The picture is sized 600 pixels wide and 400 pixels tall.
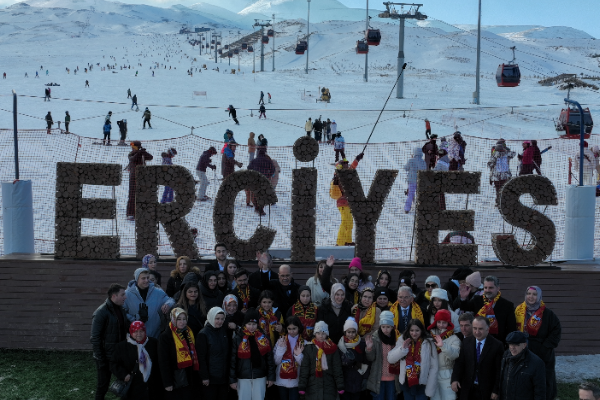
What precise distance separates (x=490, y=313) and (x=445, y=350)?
36.1 inches

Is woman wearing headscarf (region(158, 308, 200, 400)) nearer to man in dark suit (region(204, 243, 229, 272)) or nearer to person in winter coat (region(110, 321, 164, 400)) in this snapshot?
person in winter coat (region(110, 321, 164, 400))

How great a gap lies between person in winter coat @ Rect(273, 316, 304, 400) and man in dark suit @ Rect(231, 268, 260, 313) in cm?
89

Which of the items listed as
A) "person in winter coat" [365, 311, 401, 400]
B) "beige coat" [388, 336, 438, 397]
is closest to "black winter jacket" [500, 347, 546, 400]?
"beige coat" [388, 336, 438, 397]

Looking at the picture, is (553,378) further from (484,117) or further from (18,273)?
(484,117)

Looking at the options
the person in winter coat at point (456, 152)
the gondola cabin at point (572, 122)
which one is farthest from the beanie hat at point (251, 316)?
the gondola cabin at point (572, 122)

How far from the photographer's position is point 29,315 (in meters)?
9.25

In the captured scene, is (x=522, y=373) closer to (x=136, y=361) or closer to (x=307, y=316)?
(x=307, y=316)

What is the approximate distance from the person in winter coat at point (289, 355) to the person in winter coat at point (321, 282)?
1079mm

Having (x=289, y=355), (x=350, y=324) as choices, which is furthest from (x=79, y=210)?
(x=350, y=324)

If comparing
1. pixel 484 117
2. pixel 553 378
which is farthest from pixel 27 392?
pixel 484 117

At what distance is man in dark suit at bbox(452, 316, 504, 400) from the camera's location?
6.34 metres

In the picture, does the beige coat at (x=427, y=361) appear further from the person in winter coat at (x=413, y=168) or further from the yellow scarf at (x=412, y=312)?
the person in winter coat at (x=413, y=168)

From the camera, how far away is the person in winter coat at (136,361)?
6.67 meters

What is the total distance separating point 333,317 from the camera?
7.20 m
